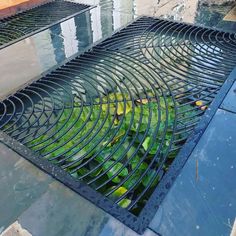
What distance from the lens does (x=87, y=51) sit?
3055mm

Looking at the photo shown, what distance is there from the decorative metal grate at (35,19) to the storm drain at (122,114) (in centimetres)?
118

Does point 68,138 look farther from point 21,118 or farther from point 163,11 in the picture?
point 163,11

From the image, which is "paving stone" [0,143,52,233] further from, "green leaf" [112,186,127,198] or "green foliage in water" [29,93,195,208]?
"green leaf" [112,186,127,198]

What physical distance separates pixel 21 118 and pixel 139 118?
3.23 ft

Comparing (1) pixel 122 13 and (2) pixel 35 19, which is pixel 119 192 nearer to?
(1) pixel 122 13

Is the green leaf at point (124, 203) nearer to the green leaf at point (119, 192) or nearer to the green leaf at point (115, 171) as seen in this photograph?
the green leaf at point (119, 192)

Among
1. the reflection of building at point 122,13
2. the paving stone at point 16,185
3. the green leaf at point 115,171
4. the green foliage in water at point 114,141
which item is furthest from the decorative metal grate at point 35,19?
the green leaf at point 115,171

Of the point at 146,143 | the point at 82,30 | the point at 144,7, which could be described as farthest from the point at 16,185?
the point at 144,7

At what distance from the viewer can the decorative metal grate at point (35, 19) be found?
142 inches

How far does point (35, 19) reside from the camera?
159 inches

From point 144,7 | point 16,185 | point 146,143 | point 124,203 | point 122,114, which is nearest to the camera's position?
point 124,203

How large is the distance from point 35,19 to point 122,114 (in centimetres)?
264

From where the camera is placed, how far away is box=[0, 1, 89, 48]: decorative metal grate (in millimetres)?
3616

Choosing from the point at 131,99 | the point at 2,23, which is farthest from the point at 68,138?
the point at 2,23
